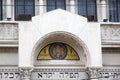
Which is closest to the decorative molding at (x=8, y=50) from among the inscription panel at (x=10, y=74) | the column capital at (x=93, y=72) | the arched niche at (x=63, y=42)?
the inscription panel at (x=10, y=74)

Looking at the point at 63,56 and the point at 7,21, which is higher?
the point at 7,21

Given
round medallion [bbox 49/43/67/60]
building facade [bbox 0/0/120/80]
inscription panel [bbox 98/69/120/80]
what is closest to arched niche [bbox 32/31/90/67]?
building facade [bbox 0/0/120/80]

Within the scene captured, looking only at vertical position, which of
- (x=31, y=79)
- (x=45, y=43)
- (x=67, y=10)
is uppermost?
(x=67, y=10)

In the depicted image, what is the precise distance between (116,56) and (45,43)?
3892 mm

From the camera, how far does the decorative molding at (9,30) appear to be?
2409cm

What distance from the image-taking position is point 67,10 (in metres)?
26.6

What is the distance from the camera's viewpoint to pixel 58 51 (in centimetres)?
2502

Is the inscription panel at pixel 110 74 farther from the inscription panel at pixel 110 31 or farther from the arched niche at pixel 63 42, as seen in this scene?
the inscription panel at pixel 110 31

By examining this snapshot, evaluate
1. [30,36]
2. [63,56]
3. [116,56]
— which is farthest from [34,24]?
[116,56]

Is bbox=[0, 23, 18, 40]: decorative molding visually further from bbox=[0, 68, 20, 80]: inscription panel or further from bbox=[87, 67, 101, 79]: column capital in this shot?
bbox=[87, 67, 101, 79]: column capital

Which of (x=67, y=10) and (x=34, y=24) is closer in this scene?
(x=34, y=24)

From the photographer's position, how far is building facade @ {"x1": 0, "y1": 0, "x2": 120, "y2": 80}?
23.8 metres

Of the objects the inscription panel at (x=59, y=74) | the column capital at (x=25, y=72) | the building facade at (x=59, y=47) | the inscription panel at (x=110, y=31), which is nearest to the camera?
the column capital at (x=25, y=72)

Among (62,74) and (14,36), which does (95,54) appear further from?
(14,36)
